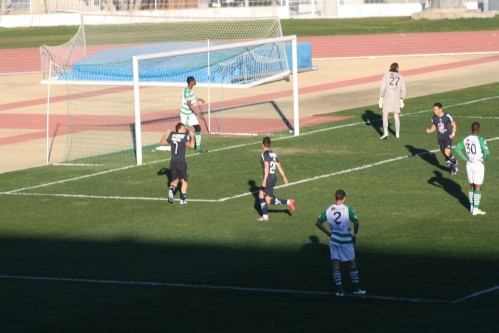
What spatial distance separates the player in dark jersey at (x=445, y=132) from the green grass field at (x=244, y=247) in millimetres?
333

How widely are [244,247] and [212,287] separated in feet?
8.76

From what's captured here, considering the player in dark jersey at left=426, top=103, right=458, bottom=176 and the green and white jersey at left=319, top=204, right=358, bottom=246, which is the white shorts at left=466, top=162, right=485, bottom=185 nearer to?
the player in dark jersey at left=426, top=103, right=458, bottom=176

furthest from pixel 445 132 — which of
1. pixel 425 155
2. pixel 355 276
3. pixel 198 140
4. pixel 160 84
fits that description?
pixel 160 84

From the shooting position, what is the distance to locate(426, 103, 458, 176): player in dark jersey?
26.0 meters

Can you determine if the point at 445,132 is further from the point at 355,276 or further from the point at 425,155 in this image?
the point at 355,276

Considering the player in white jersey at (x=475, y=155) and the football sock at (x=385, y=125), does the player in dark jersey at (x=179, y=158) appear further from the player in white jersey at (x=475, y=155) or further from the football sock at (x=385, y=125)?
the football sock at (x=385, y=125)

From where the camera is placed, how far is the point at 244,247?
19953mm

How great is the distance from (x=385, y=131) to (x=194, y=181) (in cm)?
704

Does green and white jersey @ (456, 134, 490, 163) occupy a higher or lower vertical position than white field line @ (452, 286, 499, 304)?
higher

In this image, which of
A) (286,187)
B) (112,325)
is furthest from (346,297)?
(286,187)

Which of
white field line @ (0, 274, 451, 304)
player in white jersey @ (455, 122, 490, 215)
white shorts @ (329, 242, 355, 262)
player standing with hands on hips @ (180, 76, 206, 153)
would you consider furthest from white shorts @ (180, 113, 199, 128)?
white shorts @ (329, 242, 355, 262)

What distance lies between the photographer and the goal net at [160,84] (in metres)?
33.2

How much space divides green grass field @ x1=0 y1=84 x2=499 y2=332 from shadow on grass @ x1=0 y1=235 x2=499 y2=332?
0.03 m

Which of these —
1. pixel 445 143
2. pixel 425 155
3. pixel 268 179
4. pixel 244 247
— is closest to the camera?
pixel 244 247
